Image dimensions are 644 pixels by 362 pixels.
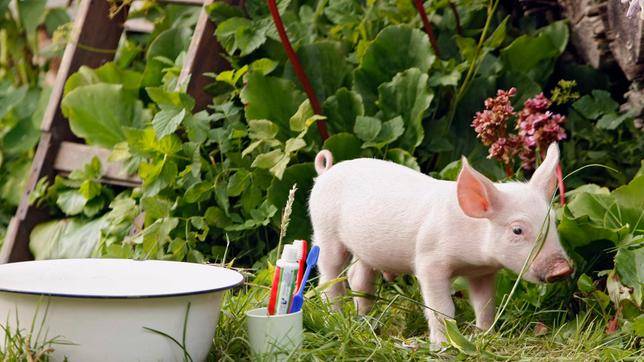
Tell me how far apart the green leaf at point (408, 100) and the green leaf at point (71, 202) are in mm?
1128

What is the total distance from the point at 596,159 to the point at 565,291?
0.82 meters

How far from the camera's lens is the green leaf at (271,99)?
10.4 feet

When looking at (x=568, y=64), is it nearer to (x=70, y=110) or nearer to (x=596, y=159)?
(x=596, y=159)

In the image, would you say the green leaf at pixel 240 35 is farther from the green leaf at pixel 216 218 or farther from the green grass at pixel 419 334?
the green grass at pixel 419 334

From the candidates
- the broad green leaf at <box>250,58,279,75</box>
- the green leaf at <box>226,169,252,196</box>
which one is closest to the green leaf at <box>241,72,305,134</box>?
the broad green leaf at <box>250,58,279,75</box>

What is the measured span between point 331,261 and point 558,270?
594 millimetres

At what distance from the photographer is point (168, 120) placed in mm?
3148

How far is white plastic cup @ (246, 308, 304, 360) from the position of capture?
6.73ft

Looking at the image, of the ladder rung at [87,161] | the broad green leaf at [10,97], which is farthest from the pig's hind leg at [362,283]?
the broad green leaf at [10,97]

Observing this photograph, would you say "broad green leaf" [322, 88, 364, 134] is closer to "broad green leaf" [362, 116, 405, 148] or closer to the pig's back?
"broad green leaf" [362, 116, 405, 148]

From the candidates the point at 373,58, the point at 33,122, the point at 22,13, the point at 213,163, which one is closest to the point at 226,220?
the point at 213,163

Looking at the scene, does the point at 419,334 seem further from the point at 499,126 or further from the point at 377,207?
the point at 499,126

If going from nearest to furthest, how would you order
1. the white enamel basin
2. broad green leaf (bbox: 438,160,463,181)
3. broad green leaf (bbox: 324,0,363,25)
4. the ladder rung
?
the white enamel basin, broad green leaf (bbox: 438,160,463,181), broad green leaf (bbox: 324,0,363,25), the ladder rung

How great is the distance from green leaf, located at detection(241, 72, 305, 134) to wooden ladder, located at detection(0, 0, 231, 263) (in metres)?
0.27
